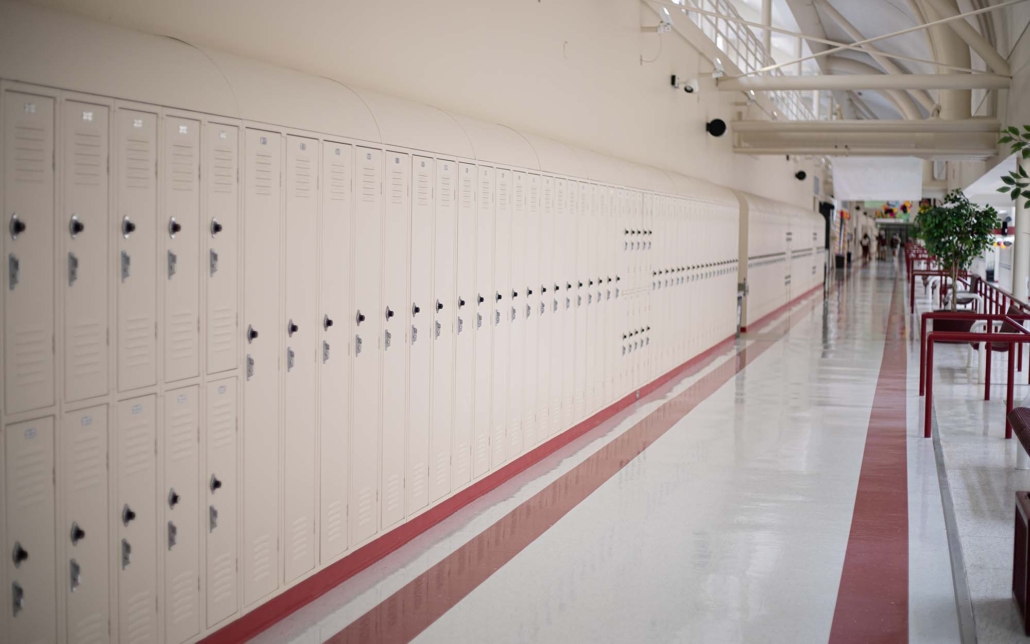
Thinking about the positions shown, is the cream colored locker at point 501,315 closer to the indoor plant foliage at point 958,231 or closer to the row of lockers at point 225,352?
the row of lockers at point 225,352

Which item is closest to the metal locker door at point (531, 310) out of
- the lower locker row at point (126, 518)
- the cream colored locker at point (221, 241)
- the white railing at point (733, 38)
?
the cream colored locker at point (221, 241)

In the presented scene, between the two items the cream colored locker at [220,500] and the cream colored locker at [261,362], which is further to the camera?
the cream colored locker at [261,362]

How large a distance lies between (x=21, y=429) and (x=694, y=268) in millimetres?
9855

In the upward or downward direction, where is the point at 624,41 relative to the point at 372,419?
upward

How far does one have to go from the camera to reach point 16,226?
9.37 feet

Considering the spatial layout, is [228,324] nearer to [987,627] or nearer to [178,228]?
[178,228]

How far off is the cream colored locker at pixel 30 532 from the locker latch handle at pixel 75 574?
70mm

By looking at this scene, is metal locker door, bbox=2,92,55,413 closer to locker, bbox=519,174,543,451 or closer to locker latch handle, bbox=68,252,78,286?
locker latch handle, bbox=68,252,78,286

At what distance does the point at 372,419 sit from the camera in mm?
4883

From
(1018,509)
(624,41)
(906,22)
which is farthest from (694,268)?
(906,22)

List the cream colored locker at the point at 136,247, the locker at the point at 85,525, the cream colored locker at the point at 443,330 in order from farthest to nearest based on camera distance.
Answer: the cream colored locker at the point at 443,330 → the cream colored locker at the point at 136,247 → the locker at the point at 85,525

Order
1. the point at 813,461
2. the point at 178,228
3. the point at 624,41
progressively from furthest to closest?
1. the point at 624,41
2. the point at 813,461
3. the point at 178,228

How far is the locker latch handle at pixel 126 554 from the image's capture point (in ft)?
10.8

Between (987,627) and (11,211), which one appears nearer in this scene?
(11,211)
